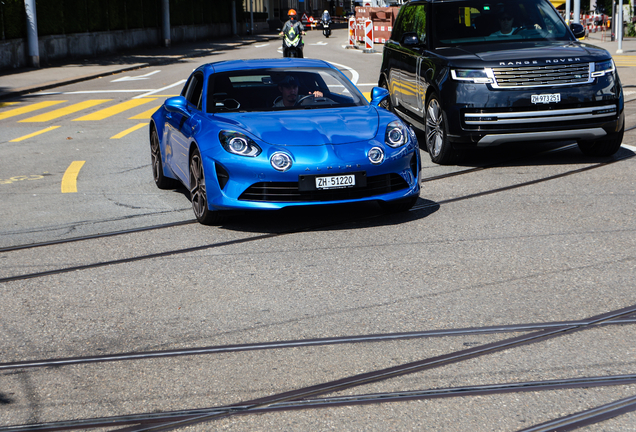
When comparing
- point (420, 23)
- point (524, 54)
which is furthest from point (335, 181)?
point (420, 23)

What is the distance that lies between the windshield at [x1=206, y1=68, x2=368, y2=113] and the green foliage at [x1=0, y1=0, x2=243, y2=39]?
24321mm

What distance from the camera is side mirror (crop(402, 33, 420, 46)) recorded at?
10886 mm

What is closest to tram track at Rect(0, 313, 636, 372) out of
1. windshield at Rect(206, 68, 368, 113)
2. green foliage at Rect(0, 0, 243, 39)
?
windshield at Rect(206, 68, 368, 113)

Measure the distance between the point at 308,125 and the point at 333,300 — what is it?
2547 mm

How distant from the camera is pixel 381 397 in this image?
3.82 m

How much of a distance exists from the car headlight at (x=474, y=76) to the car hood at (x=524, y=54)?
0.26 ft

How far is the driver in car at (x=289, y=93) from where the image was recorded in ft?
26.8

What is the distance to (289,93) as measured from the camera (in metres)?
8.24

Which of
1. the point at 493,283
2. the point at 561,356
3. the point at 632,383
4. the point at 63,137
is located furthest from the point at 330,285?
the point at 63,137

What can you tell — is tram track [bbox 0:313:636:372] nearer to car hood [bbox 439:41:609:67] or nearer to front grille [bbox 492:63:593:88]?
front grille [bbox 492:63:593:88]

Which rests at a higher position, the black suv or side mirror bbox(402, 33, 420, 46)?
side mirror bbox(402, 33, 420, 46)

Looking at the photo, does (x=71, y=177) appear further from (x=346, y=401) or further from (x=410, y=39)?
(x=346, y=401)

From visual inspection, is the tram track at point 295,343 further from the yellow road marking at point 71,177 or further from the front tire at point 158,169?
the yellow road marking at point 71,177

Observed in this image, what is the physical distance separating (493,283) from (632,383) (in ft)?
5.57
